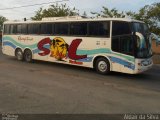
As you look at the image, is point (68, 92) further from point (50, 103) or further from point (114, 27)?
point (114, 27)

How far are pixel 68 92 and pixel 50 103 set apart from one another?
5.04 feet

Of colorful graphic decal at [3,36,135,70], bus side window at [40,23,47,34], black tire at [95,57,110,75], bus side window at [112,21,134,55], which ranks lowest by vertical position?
black tire at [95,57,110,75]

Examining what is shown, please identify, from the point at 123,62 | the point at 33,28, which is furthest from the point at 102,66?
the point at 33,28

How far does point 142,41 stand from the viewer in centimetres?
1295

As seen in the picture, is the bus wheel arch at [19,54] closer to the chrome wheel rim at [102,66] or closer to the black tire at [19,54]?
the black tire at [19,54]

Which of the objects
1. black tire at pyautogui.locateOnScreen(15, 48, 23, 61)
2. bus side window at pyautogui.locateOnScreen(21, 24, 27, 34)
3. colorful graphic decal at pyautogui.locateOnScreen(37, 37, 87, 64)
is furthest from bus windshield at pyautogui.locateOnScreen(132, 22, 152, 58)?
black tire at pyautogui.locateOnScreen(15, 48, 23, 61)

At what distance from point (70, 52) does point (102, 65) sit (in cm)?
235

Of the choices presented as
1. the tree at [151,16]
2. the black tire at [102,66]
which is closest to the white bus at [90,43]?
the black tire at [102,66]

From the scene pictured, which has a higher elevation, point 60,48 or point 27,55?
point 60,48

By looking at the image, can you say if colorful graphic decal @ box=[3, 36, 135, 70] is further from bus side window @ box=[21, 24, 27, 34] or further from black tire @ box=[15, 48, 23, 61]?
bus side window @ box=[21, 24, 27, 34]

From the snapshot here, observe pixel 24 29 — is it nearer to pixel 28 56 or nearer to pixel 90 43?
pixel 28 56

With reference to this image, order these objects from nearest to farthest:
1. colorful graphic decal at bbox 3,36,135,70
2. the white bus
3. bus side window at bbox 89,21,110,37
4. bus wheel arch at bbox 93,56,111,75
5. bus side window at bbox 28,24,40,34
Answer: the white bus → colorful graphic decal at bbox 3,36,135,70 → bus side window at bbox 89,21,110,37 → bus wheel arch at bbox 93,56,111,75 → bus side window at bbox 28,24,40,34

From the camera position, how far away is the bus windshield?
1272cm

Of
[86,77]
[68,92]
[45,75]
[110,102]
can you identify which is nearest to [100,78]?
[86,77]
